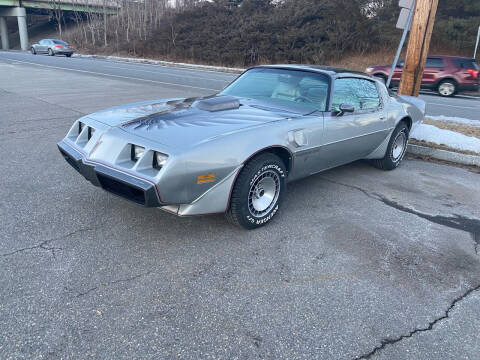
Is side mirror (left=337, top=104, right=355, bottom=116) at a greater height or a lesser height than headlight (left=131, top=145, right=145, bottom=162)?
greater

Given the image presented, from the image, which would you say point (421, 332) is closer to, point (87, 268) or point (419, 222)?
point (419, 222)

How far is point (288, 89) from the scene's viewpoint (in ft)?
14.6

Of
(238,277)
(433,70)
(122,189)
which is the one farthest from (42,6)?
(238,277)

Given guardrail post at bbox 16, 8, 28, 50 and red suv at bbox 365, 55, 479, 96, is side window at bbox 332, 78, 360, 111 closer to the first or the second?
red suv at bbox 365, 55, 479, 96

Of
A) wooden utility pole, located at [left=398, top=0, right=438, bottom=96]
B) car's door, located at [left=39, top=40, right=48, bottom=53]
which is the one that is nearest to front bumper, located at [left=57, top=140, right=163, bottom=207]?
wooden utility pole, located at [left=398, top=0, right=438, bottom=96]

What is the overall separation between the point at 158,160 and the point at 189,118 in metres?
0.70

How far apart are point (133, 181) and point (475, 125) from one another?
861cm

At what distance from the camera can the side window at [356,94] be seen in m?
4.45

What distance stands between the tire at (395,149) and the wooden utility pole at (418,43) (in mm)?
2840

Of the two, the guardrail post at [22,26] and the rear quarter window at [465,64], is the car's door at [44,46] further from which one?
the rear quarter window at [465,64]

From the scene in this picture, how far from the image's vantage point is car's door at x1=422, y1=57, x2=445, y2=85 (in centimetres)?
1748

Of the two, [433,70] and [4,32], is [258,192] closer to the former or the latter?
[433,70]

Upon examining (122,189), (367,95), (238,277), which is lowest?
(238,277)

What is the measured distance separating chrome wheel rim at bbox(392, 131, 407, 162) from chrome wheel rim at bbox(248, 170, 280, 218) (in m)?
2.76
